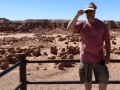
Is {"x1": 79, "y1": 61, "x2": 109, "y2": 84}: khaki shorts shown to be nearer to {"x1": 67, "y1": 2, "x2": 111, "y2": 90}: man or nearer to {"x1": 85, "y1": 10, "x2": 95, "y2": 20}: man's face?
{"x1": 67, "y1": 2, "x2": 111, "y2": 90}: man

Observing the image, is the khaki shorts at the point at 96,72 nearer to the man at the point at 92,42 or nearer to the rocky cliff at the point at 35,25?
the man at the point at 92,42

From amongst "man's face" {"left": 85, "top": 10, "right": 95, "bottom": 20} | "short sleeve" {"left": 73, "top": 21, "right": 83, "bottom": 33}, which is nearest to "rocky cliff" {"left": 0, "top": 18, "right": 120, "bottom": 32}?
"short sleeve" {"left": 73, "top": 21, "right": 83, "bottom": 33}

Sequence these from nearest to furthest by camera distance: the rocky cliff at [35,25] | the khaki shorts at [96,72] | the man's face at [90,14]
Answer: the man's face at [90,14] → the khaki shorts at [96,72] → the rocky cliff at [35,25]

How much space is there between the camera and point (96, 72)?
4387 mm

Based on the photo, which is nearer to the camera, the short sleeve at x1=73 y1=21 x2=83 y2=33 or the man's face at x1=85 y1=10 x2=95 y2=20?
the man's face at x1=85 y1=10 x2=95 y2=20

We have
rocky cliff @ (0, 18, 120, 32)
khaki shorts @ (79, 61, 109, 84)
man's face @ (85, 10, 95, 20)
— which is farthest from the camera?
rocky cliff @ (0, 18, 120, 32)

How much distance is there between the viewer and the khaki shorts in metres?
4.31

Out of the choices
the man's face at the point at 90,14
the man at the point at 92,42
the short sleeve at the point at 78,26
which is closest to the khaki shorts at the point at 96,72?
the man at the point at 92,42

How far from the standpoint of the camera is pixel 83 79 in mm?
4477

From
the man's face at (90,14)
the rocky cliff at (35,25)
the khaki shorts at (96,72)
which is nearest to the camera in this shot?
the man's face at (90,14)

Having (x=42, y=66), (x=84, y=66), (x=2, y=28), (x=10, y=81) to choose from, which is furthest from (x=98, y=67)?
(x=2, y=28)

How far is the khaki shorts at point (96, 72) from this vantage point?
431 cm

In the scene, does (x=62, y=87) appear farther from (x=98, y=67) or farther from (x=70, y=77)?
(x=98, y=67)

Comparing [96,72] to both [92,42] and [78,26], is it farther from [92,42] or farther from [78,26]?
[78,26]
